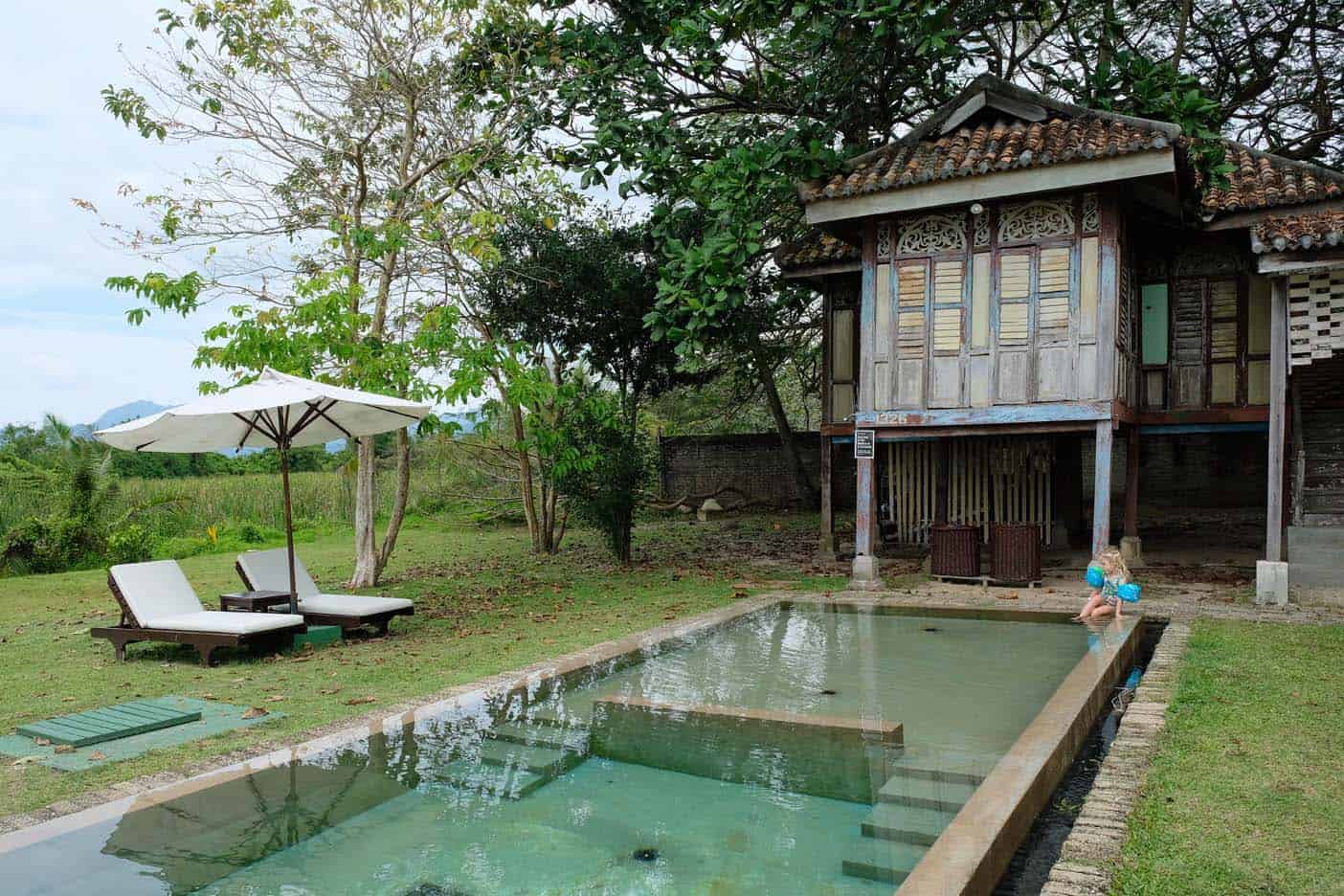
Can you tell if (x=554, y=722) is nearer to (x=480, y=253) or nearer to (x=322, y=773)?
(x=322, y=773)

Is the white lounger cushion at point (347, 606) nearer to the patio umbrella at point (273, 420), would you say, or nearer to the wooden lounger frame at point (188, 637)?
the patio umbrella at point (273, 420)

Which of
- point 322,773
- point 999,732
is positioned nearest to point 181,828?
point 322,773

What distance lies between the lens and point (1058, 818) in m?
4.12

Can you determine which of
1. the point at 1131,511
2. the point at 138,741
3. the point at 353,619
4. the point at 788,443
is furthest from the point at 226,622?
the point at 788,443

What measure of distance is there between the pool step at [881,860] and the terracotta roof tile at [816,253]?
34.6 feet

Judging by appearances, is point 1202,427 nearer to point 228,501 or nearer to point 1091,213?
point 1091,213

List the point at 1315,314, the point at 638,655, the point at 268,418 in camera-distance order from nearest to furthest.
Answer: the point at 638,655 < the point at 268,418 < the point at 1315,314

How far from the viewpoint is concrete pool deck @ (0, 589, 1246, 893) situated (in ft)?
11.5

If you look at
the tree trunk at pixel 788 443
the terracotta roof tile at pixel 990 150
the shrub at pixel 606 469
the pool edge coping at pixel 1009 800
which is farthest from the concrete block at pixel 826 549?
the pool edge coping at pixel 1009 800

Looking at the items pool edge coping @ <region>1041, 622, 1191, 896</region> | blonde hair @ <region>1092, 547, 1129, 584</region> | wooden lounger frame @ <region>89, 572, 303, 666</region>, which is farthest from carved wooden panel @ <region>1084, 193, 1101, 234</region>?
wooden lounger frame @ <region>89, 572, 303, 666</region>

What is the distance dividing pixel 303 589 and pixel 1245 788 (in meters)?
7.89

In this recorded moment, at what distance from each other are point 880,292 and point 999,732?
7173 mm

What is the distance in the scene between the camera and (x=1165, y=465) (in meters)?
17.9

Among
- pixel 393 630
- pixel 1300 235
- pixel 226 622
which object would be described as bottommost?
pixel 393 630
